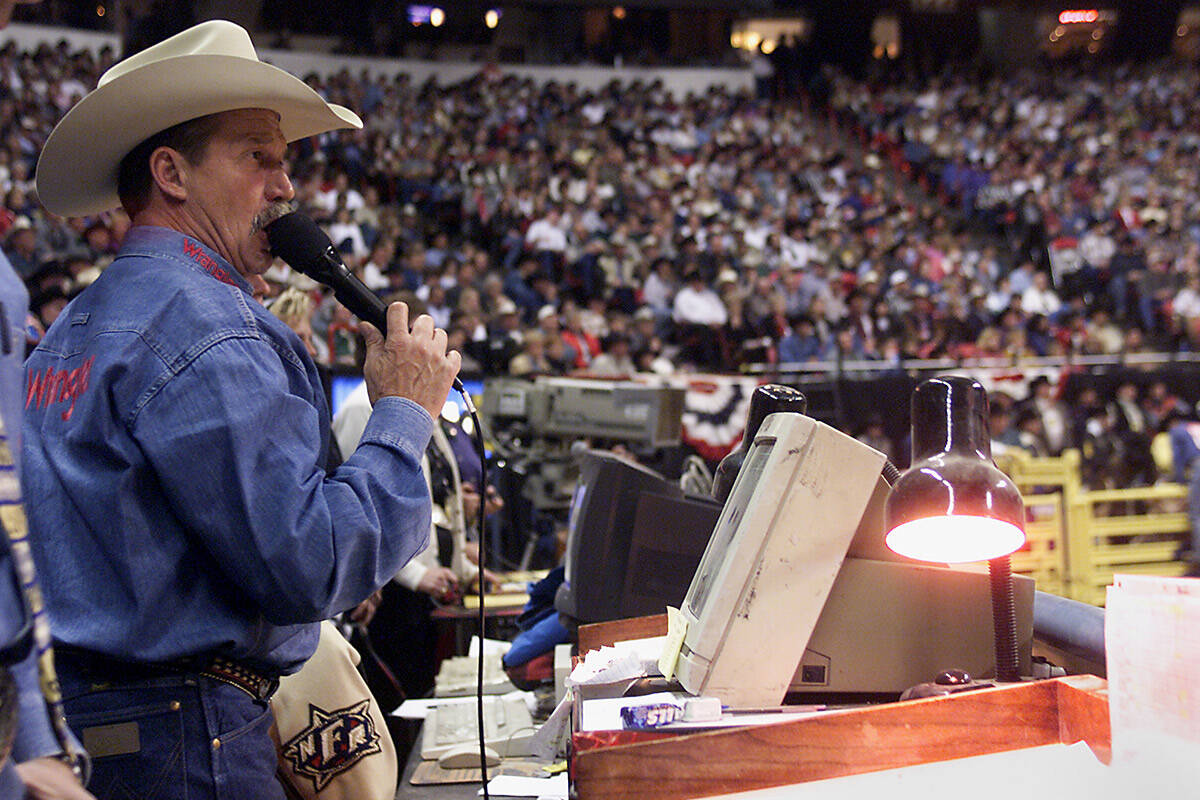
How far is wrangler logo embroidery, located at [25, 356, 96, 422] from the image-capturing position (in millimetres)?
1348

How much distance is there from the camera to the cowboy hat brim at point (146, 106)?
1496 millimetres

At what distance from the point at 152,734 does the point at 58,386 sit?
0.45 meters

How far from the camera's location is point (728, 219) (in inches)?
558

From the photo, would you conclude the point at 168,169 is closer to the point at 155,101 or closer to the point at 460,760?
the point at 155,101

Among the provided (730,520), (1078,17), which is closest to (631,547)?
(730,520)

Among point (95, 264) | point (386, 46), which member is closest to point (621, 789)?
point (95, 264)

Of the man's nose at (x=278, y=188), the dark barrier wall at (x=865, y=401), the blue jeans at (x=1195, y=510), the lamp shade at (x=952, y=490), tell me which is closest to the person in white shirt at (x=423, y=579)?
the man's nose at (x=278, y=188)

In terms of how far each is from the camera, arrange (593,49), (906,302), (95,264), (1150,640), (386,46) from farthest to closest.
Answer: (593,49) < (386,46) < (906,302) < (95,264) < (1150,640)

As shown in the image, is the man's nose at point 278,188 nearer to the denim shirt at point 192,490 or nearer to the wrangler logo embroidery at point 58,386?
the denim shirt at point 192,490

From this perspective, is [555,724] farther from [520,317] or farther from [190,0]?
[190,0]

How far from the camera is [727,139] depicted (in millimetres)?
16688

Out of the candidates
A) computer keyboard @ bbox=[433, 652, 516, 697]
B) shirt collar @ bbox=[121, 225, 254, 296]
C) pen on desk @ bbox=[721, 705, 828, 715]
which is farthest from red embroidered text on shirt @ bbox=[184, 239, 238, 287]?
computer keyboard @ bbox=[433, 652, 516, 697]

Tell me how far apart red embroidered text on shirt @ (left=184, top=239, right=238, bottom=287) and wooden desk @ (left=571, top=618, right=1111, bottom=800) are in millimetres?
808

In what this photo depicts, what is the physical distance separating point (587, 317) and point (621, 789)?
9.98m
